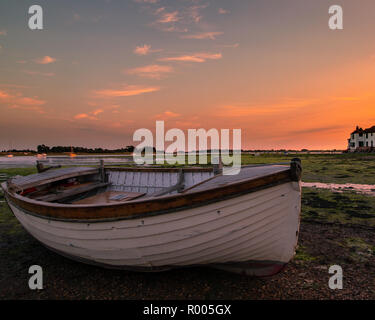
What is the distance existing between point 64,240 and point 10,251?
10.6 feet

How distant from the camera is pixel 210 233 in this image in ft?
12.1

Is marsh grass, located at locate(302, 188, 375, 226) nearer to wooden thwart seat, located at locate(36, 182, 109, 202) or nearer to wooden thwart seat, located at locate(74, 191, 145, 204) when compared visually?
wooden thwart seat, located at locate(74, 191, 145, 204)

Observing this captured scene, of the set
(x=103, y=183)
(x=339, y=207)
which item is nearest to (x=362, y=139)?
(x=339, y=207)

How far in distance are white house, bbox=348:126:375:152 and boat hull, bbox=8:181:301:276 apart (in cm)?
10600

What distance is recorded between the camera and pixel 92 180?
9492mm

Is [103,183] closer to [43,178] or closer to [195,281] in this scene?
[43,178]

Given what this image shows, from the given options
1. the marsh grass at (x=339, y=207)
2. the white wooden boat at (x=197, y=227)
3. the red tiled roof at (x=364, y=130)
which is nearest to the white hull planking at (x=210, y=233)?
the white wooden boat at (x=197, y=227)

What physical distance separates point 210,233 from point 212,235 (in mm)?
57

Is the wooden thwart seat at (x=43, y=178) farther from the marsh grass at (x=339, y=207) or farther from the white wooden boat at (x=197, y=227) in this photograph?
the marsh grass at (x=339, y=207)

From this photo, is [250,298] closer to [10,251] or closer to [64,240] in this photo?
[64,240]

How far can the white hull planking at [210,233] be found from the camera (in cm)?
362

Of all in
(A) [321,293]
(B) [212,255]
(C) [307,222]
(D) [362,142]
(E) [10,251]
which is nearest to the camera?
(B) [212,255]

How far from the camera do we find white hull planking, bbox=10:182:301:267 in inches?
143
